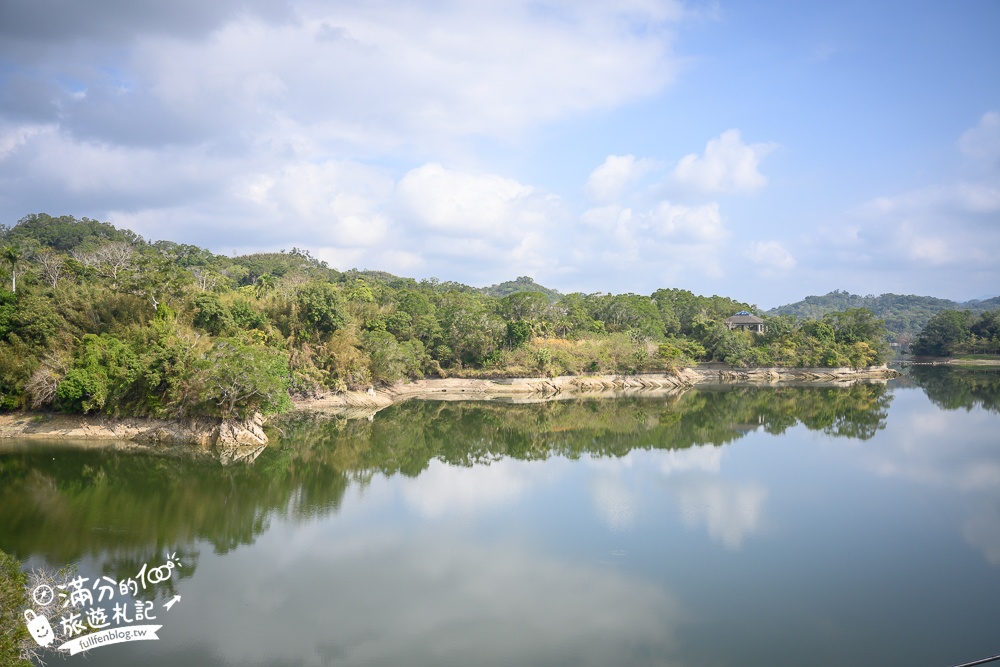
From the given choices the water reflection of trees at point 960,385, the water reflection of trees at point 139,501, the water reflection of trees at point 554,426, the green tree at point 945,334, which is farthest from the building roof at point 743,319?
the water reflection of trees at point 139,501

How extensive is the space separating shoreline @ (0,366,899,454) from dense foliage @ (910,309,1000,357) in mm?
17804

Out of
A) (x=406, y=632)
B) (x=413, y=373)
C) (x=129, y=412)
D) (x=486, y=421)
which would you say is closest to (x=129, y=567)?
(x=406, y=632)

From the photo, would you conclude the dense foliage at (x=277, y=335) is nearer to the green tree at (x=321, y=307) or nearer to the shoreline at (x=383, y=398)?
the green tree at (x=321, y=307)

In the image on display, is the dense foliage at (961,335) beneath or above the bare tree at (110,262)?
beneath

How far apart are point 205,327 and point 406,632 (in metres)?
20.5

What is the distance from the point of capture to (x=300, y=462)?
20859 millimetres

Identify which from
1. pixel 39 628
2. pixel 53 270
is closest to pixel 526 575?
pixel 39 628

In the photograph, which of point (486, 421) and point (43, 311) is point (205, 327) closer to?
point (43, 311)

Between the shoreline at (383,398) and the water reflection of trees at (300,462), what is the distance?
1105 millimetres

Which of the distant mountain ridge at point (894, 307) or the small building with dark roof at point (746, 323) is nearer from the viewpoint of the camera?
the small building with dark roof at point (746, 323)

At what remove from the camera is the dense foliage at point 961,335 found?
201ft

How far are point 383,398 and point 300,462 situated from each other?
1372 cm

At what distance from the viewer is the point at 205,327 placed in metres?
26.4

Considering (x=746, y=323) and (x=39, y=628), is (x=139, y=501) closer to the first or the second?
(x=39, y=628)
